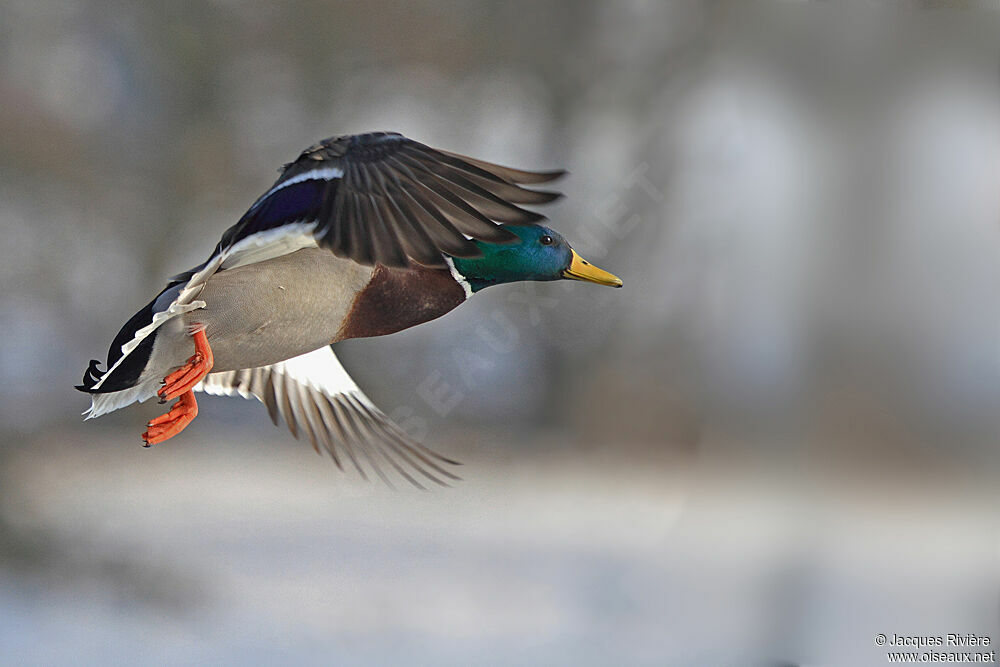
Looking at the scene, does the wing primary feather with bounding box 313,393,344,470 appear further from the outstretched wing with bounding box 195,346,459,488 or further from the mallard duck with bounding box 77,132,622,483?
the mallard duck with bounding box 77,132,622,483

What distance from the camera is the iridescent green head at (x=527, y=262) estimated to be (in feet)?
1.51

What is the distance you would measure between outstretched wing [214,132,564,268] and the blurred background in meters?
0.85

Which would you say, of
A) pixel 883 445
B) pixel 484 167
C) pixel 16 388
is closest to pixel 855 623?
pixel 883 445

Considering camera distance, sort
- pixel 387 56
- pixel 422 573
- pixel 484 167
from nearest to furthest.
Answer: pixel 484 167, pixel 387 56, pixel 422 573

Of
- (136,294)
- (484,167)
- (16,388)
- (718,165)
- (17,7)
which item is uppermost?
(17,7)

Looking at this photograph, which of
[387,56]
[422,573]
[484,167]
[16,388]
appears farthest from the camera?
[422,573]

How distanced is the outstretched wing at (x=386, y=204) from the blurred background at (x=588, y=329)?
85 centimetres

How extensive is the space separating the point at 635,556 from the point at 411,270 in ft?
3.88

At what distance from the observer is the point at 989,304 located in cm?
133

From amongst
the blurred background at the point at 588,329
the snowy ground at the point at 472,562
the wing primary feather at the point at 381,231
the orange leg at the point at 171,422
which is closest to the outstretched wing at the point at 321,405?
the orange leg at the point at 171,422

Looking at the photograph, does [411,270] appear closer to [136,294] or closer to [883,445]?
[136,294]

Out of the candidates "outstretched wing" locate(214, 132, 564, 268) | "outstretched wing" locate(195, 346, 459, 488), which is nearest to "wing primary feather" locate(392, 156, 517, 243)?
"outstretched wing" locate(214, 132, 564, 268)

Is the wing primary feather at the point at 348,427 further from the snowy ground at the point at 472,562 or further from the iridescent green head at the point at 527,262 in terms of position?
the snowy ground at the point at 472,562

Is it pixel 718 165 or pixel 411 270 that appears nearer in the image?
pixel 411 270
